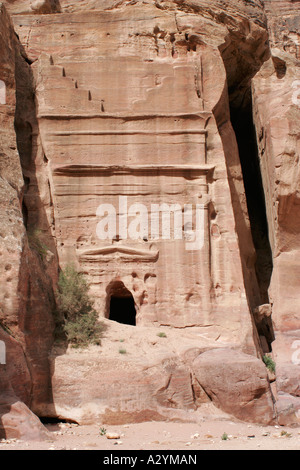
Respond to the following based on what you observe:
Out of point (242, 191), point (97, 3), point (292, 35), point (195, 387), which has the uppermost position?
point (292, 35)

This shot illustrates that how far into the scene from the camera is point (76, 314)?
1486 centimetres

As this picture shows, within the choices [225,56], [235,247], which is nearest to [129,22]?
[225,56]

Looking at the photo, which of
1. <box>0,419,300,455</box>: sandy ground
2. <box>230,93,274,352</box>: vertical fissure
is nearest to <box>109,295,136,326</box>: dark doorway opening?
<box>230,93,274,352</box>: vertical fissure

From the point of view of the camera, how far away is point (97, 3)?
20297 mm

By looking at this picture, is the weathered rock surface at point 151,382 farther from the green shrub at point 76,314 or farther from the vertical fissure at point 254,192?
the vertical fissure at point 254,192

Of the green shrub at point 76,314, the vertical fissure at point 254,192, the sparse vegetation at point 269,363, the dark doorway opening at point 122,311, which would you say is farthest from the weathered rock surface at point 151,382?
the vertical fissure at point 254,192

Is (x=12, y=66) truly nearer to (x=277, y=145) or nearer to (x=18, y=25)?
(x=18, y=25)

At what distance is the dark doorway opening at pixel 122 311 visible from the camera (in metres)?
19.9

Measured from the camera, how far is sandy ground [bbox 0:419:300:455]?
34.7 feet

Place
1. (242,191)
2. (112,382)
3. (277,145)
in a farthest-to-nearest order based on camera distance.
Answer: (242,191), (277,145), (112,382)

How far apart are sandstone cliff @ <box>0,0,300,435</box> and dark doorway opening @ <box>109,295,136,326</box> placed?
0.31 feet

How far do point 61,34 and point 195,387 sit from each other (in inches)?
461

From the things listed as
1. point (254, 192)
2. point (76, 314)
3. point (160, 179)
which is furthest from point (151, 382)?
point (254, 192)

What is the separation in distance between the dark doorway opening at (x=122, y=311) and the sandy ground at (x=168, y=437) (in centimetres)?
697
